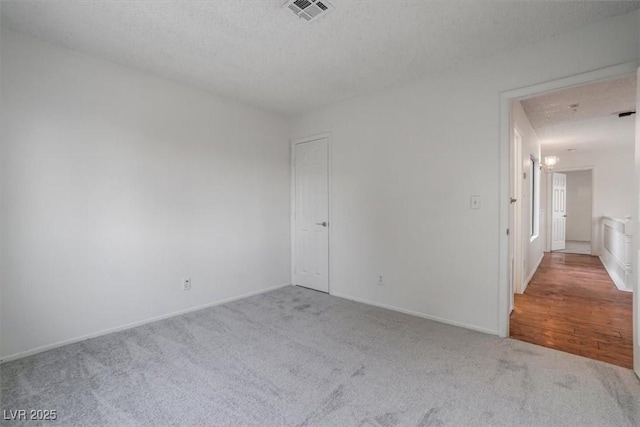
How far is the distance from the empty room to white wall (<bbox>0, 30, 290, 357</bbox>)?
18mm

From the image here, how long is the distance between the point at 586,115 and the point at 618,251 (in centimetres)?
241

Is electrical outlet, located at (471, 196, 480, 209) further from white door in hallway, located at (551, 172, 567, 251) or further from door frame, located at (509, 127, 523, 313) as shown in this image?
white door in hallway, located at (551, 172, 567, 251)

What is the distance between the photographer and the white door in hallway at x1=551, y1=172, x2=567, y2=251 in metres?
7.56

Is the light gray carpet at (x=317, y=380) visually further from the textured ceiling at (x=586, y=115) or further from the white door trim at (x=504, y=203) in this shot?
the textured ceiling at (x=586, y=115)

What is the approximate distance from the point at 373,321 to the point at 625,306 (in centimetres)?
308

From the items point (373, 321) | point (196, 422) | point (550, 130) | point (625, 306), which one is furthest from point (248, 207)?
point (550, 130)

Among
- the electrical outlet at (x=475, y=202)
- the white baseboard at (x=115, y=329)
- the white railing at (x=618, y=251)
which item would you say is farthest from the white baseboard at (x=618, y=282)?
the white baseboard at (x=115, y=329)

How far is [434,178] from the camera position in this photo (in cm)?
313

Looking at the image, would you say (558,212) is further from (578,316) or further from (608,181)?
(578,316)

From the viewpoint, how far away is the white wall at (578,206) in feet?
31.3

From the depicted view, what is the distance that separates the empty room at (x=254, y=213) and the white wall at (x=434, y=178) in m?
0.02

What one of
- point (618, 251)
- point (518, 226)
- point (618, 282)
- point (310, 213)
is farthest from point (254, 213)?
point (618, 251)

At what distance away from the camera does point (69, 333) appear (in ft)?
8.48

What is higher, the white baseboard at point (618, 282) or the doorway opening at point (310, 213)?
the doorway opening at point (310, 213)
